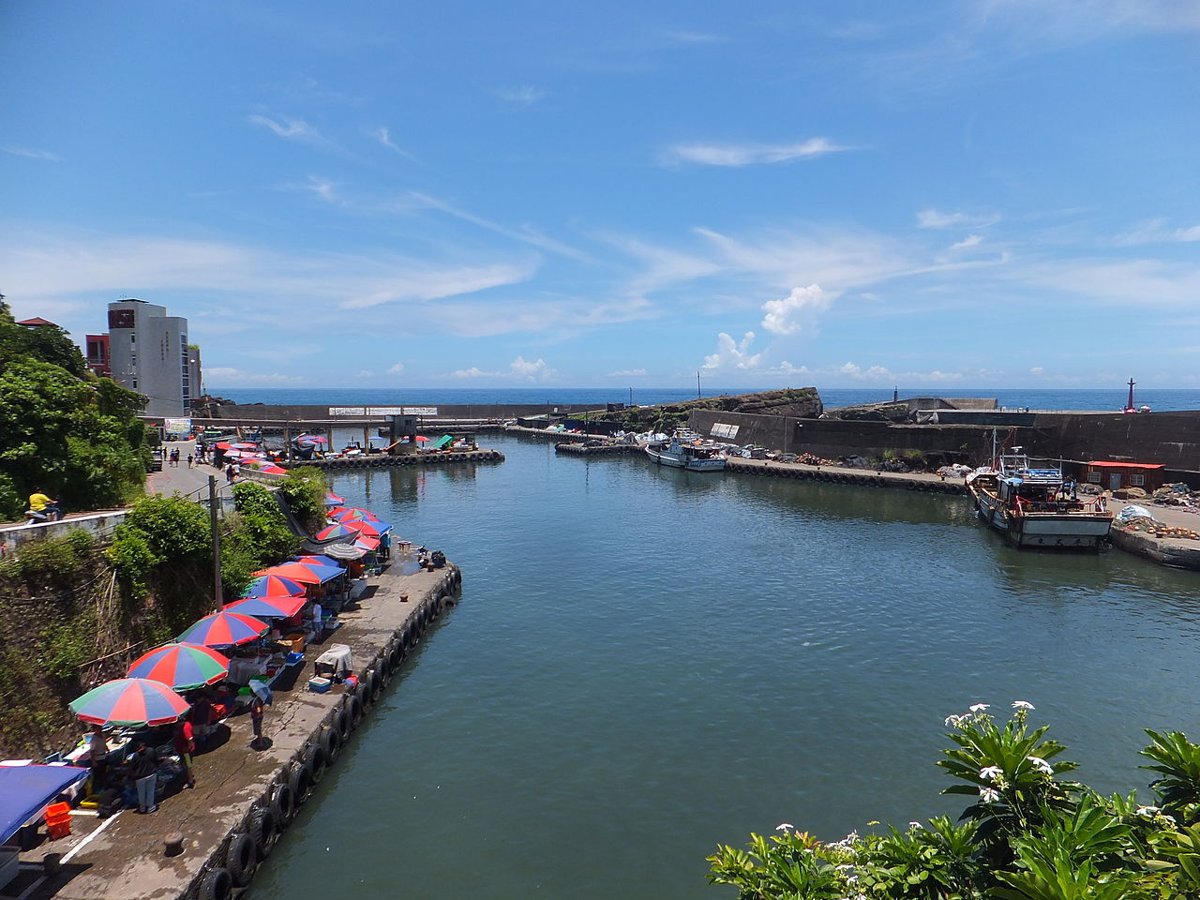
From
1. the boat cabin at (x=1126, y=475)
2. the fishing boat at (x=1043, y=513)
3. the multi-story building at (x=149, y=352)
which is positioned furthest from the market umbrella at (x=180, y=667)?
the multi-story building at (x=149, y=352)

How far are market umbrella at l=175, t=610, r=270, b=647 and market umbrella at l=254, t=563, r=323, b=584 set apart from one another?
11.9ft

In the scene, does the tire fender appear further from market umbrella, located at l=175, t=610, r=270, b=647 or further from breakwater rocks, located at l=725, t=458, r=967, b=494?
breakwater rocks, located at l=725, t=458, r=967, b=494

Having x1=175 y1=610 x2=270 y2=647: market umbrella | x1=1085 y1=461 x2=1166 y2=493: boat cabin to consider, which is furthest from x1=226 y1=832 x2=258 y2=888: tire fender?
x1=1085 y1=461 x2=1166 y2=493: boat cabin

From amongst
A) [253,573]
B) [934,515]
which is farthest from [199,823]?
[934,515]

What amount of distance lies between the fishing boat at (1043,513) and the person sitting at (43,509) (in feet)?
131

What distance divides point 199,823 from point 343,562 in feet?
45.8

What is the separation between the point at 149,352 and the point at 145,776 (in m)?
74.9

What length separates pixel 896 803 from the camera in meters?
14.0

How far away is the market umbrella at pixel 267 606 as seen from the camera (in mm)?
16859

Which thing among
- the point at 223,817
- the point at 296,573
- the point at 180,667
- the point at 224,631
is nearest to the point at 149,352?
the point at 296,573

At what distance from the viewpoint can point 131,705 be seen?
11.6m

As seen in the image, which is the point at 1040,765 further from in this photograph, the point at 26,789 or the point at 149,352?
the point at 149,352

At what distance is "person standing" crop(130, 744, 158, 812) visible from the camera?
1149cm

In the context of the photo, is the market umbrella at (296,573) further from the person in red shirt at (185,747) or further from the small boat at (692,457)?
the small boat at (692,457)
